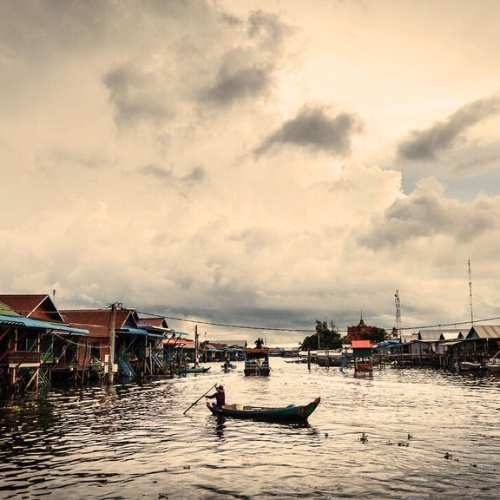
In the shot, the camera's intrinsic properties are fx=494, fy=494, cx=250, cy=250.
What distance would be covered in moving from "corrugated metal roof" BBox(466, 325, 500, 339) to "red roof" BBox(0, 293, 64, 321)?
222 feet

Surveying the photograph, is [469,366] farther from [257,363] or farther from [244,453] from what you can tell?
[244,453]

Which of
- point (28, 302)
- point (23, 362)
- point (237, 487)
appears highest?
point (28, 302)

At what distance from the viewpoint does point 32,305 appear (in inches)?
1961

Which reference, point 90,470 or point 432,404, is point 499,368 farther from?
point 90,470

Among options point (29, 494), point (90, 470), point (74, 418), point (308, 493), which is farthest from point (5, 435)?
point (308, 493)

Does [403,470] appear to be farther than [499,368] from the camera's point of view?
No

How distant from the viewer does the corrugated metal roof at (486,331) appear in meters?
83.1

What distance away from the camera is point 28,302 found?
165ft

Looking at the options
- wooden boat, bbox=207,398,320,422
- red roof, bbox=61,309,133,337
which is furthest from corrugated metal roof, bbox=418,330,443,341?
wooden boat, bbox=207,398,320,422

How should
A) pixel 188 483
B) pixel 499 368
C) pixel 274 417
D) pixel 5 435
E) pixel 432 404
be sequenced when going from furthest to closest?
pixel 499 368 → pixel 432 404 → pixel 274 417 → pixel 5 435 → pixel 188 483

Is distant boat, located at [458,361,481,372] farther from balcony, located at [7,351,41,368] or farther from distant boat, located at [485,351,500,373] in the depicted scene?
balcony, located at [7,351,41,368]

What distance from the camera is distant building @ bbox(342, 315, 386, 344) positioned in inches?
6939

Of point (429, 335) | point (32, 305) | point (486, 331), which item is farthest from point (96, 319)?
point (429, 335)

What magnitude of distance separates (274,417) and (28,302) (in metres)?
32.1
